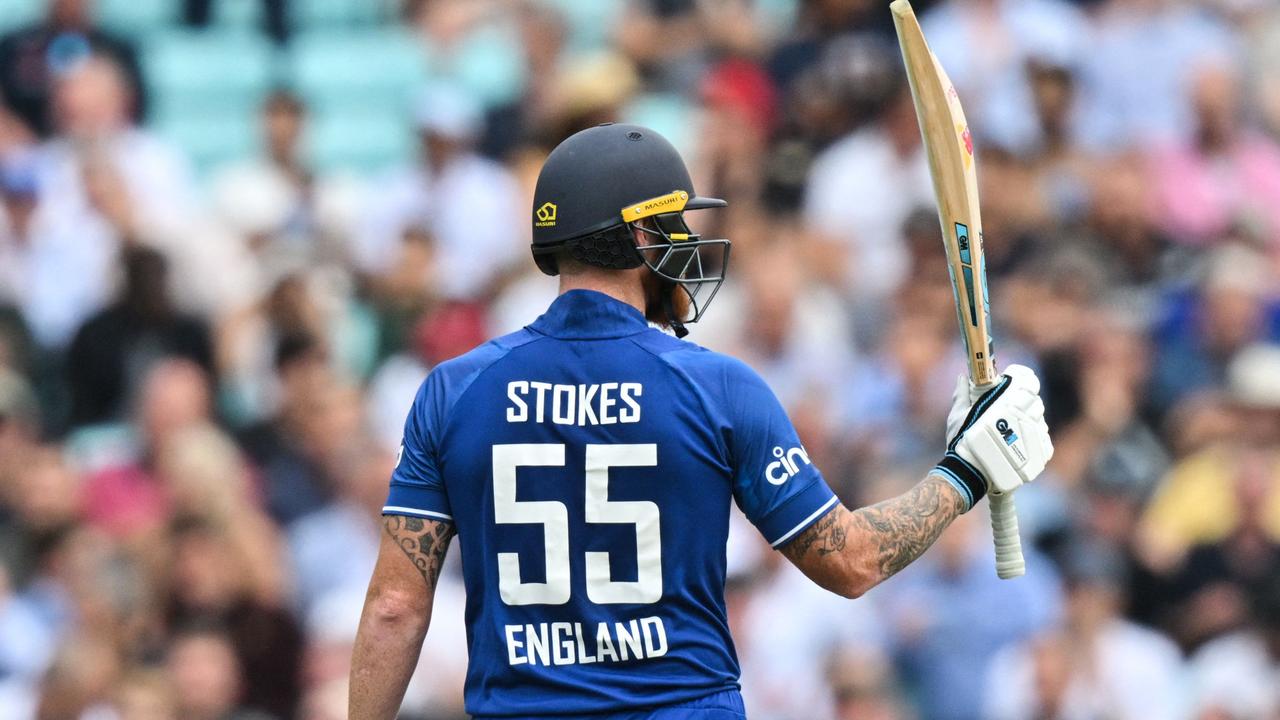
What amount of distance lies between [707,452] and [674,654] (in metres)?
0.44

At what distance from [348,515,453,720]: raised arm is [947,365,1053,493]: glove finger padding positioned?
1.23m

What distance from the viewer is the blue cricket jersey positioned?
13.9 feet

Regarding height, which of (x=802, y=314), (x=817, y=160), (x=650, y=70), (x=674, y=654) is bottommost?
(x=674, y=654)

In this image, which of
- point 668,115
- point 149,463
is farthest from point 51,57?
point 668,115

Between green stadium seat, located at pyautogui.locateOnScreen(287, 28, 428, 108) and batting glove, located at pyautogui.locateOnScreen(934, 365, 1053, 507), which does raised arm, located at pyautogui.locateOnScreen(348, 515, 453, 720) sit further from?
green stadium seat, located at pyautogui.locateOnScreen(287, 28, 428, 108)

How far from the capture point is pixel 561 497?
426 centimetres

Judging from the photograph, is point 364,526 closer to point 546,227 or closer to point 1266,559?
point 1266,559

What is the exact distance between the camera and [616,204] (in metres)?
Answer: 4.40

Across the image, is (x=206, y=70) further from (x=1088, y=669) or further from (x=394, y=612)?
(x=394, y=612)

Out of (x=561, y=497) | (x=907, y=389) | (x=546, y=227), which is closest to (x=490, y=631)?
(x=561, y=497)

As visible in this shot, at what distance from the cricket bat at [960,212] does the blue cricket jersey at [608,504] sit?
2.59 feet

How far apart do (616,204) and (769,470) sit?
69 cm

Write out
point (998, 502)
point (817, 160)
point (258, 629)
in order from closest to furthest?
point (998, 502), point (258, 629), point (817, 160)

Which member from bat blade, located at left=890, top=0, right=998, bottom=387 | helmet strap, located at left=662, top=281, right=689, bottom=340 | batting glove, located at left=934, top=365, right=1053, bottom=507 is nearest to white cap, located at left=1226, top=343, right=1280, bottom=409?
bat blade, located at left=890, top=0, right=998, bottom=387
